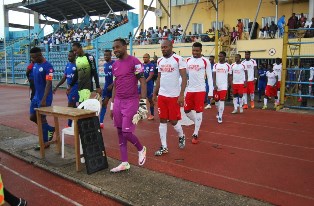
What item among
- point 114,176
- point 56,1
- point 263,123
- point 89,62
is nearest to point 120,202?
point 114,176

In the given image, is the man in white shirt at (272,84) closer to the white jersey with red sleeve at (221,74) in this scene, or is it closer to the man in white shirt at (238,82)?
the man in white shirt at (238,82)

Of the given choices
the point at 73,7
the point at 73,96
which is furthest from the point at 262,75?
the point at 73,7

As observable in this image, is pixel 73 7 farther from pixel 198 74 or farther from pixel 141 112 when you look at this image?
pixel 141 112

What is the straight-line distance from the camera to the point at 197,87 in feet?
23.2

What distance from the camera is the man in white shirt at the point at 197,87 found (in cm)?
697

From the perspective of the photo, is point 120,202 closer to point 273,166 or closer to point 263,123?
point 273,166

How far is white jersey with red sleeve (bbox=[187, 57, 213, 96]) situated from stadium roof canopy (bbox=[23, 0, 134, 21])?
2259 centimetres

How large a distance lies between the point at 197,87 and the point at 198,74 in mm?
306

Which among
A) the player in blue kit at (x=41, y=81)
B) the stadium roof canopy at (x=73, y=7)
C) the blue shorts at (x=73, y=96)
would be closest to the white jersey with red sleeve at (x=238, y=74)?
the blue shorts at (x=73, y=96)

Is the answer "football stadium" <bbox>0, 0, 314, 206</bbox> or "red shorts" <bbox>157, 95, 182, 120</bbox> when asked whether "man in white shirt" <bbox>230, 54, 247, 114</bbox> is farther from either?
"red shorts" <bbox>157, 95, 182, 120</bbox>

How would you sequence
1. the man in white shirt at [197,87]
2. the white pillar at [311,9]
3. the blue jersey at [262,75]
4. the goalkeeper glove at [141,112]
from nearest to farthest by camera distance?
1. the goalkeeper glove at [141,112]
2. the man in white shirt at [197,87]
3. the blue jersey at [262,75]
4. the white pillar at [311,9]

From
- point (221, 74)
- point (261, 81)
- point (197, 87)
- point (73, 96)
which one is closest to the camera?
point (197, 87)

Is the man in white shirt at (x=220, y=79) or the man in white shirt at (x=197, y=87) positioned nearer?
the man in white shirt at (x=197, y=87)

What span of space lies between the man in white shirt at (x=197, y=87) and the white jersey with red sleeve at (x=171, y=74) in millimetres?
1200
